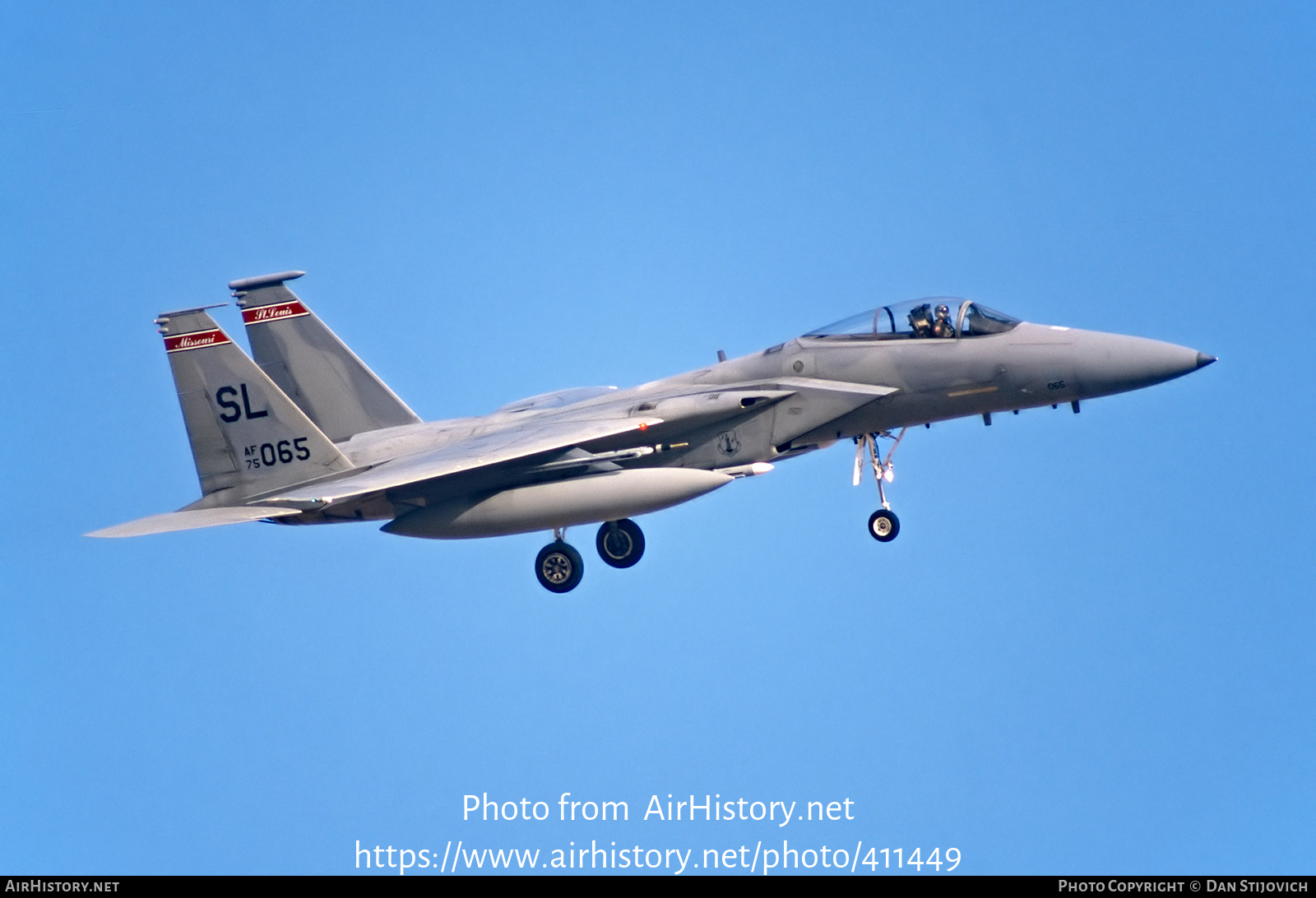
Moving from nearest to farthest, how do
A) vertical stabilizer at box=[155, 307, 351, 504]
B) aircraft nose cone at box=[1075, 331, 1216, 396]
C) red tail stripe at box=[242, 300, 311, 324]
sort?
1. aircraft nose cone at box=[1075, 331, 1216, 396]
2. vertical stabilizer at box=[155, 307, 351, 504]
3. red tail stripe at box=[242, 300, 311, 324]

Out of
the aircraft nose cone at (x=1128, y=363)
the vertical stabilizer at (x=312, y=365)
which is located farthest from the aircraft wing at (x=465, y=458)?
the aircraft nose cone at (x=1128, y=363)

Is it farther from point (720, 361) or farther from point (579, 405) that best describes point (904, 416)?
point (579, 405)

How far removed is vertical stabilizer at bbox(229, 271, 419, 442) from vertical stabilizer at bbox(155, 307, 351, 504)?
7.35ft

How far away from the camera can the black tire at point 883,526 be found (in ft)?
59.3

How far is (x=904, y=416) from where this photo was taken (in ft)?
60.3

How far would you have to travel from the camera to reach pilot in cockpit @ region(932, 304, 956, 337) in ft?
59.6

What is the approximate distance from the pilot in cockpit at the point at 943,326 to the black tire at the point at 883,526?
6.81ft

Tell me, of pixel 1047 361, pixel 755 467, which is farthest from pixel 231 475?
pixel 1047 361

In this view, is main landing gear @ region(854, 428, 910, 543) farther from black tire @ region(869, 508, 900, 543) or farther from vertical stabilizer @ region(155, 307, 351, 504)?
vertical stabilizer @ region(155, 307, 351, 504)

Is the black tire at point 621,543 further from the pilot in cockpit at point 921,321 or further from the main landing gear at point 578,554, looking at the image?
the pilot in cockpit at point 921,321

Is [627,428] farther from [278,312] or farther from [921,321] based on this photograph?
[278,312]

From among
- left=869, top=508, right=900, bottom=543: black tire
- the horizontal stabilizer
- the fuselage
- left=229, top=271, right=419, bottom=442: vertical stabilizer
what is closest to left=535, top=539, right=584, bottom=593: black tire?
the fuselage

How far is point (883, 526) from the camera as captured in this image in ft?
59.4

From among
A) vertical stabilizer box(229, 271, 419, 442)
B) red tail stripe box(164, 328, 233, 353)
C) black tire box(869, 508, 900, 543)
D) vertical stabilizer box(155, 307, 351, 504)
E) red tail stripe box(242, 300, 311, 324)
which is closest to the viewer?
black tire box(869, 508, 900, 543)
